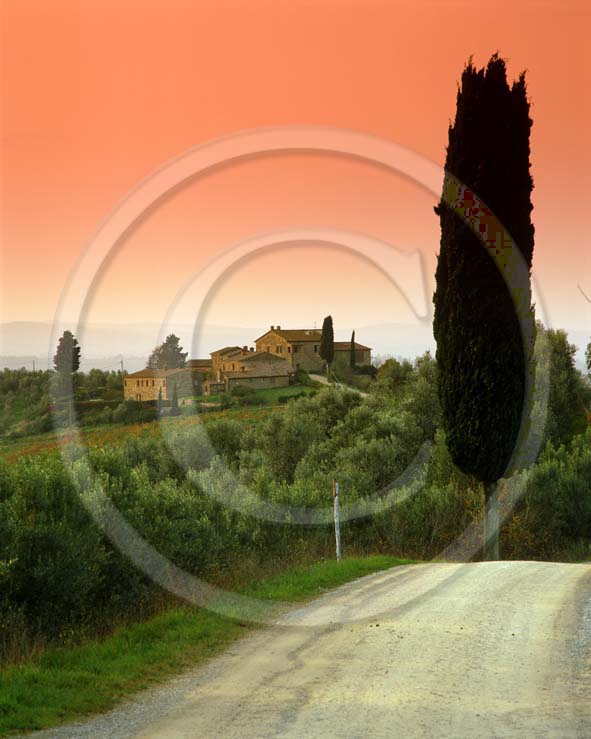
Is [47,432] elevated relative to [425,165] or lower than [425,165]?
lower

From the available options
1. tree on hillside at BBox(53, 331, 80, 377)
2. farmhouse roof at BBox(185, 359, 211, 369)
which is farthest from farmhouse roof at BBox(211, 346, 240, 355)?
tree on hillside at BBox(53, 331, 80, 377)

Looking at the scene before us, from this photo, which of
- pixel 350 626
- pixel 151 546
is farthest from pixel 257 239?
pixel 350 626

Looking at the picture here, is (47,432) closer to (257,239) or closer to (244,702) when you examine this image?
(257,239)

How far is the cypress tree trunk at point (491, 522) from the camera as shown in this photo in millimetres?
23078

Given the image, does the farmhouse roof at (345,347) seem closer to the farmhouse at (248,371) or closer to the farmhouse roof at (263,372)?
the farmhouse at (248,371)

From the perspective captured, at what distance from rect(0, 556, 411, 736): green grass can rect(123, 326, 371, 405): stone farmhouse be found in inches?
1222

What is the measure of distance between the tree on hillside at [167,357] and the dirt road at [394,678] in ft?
86.3

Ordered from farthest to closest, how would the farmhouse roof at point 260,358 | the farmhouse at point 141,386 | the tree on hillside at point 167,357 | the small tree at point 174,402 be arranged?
the farmhouse roof at point 260,358 → the farmhouse at point 141,386 → the small tree at point 174,402 → the tree on hillside at point 167,357

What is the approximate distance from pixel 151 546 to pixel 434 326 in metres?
12.0

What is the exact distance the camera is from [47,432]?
49.6 meters

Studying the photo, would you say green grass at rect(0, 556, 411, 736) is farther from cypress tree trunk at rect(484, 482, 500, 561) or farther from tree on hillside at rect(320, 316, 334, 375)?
tree on hillside at rect(320, 316, 334, 375)

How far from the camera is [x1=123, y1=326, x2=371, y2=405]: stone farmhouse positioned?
4525 centimetres

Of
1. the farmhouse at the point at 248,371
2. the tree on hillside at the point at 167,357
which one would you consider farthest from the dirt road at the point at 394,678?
the farmhouse at the point at 248,371

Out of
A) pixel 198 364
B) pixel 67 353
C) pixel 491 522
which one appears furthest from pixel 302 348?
pixel 491 522
